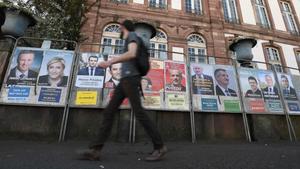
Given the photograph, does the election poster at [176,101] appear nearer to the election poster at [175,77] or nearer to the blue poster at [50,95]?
the election poster at [175,77]

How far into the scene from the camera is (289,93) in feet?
18.4

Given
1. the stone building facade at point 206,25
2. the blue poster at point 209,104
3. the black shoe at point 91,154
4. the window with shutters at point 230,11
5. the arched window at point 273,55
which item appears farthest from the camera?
the window with shutters at point 230,11

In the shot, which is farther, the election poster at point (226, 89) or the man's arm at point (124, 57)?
the election poster at point (226, 89)

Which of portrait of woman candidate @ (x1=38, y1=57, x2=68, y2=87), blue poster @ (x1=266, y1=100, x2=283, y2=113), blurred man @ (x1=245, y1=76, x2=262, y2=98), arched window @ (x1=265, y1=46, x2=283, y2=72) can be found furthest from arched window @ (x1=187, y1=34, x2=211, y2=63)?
portrait of woman candidate @ (x1=38, y1=57, x2=68, y2=87)

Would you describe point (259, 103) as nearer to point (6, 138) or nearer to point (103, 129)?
point (103, 129)

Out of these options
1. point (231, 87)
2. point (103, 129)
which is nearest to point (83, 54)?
point (103, 129)

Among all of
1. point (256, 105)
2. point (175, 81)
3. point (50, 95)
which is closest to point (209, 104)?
point (175, 81)

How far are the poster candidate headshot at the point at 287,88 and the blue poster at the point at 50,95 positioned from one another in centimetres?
604

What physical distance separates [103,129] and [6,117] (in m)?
3.12

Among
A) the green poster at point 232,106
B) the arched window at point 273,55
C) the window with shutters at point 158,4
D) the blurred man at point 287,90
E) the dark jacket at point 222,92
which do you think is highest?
the window with shutters at point 158,4

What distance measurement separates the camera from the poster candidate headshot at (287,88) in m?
5.54

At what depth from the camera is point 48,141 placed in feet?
13.2

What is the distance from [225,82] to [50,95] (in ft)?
14.4

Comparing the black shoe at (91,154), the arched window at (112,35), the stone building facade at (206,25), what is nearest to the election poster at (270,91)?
the black shoe at (91,154)
